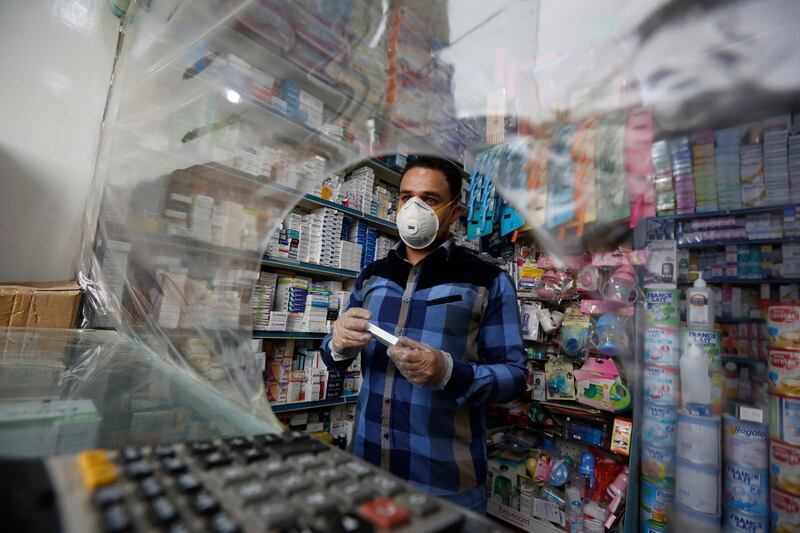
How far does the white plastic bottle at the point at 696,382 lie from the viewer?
0.34 metres

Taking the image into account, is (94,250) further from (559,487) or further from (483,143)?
(559,487)

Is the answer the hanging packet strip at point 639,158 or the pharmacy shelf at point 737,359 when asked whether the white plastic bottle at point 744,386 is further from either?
the hanging packet strip at point 639,158

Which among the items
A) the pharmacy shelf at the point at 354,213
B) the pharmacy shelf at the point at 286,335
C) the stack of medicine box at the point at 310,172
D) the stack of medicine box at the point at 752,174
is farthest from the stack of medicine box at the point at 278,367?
the stack of medicine box at the point at 752,174

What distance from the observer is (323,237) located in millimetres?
2812

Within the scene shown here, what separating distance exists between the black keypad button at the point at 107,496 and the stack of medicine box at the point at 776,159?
0.51m

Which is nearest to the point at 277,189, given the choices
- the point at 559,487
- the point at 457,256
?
the point at 457,256

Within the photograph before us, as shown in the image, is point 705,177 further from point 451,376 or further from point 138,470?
point 451,376

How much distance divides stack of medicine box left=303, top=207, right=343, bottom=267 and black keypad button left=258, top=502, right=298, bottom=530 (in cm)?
261

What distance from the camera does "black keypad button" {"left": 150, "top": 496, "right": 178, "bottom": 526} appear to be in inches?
8.6

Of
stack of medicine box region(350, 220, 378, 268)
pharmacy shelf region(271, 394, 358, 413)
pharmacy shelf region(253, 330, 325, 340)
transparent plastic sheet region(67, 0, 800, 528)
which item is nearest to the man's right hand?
transparent plastic sheet region(67, 0, 800, 528)

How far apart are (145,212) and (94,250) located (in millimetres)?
838

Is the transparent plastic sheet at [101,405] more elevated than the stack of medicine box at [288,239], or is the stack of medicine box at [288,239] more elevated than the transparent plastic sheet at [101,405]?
the stack of medicine box at [288,239]

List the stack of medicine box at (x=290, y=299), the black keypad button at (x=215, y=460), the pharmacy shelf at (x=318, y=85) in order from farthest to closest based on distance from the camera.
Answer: the stack of medicine box at (x=290, y=299)
the pharmacy shelf at (x=318, y=85)
the black keypad button at (x=215, y=460)

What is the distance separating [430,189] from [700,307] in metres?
0.89
